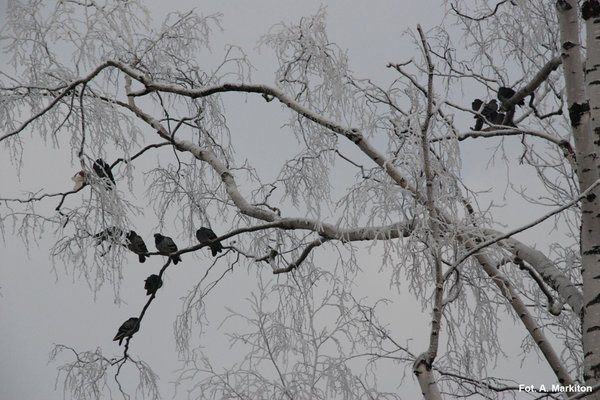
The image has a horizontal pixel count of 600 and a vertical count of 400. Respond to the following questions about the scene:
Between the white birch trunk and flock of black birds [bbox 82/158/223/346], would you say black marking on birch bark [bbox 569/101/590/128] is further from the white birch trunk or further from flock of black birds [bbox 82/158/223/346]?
flock of black birds [bbox 82/158/223/346]

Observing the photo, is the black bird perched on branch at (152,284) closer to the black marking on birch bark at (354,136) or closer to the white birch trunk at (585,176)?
the black marking on birch bark at (354,136)

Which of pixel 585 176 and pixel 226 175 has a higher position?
pixel 226 175

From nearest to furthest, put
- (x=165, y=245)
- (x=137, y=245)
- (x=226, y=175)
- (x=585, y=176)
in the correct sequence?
(x=585, y=176) < (x=137, y=245) < (x=165, y=245) < (x=226, y=175)

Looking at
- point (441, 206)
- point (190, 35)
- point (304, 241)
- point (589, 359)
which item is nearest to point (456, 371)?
point (589, 359)

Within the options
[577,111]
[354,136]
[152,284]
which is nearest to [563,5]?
[577,111]

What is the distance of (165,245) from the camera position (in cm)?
401

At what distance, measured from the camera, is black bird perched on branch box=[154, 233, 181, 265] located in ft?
13.1

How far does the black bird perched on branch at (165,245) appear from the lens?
4.00 meters

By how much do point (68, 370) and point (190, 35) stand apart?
194 cm

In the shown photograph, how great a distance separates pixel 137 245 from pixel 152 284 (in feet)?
0.96

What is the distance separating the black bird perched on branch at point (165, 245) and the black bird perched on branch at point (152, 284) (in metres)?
0.13

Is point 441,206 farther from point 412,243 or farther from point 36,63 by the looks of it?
point 36,63

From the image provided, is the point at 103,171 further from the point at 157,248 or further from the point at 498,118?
the point at 498,118

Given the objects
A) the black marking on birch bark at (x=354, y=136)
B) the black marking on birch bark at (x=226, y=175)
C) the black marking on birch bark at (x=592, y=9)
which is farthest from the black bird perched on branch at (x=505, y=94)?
the black marking on birch bark at (x=226, y=175)
